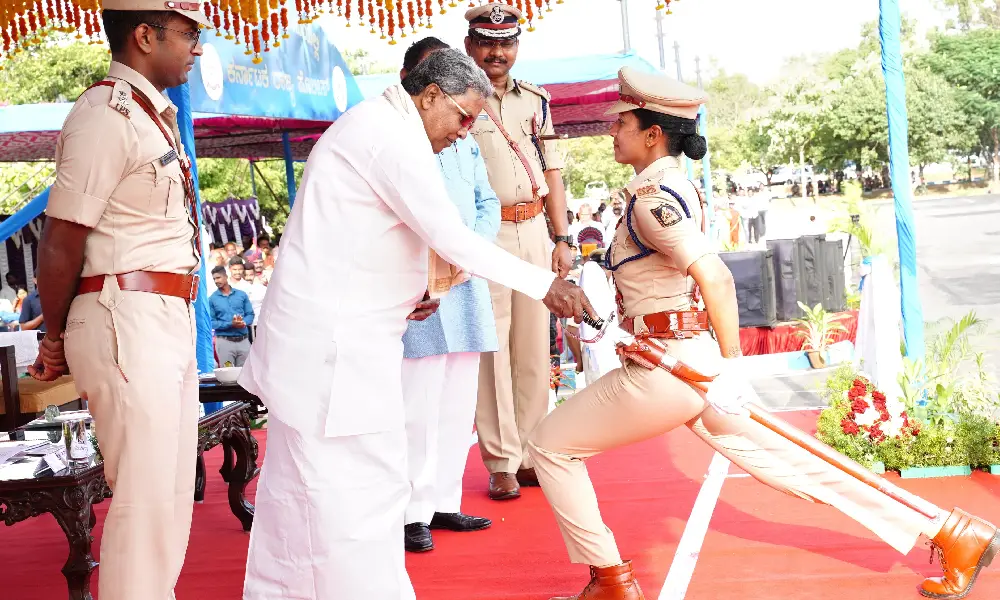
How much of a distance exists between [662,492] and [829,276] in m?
6.42

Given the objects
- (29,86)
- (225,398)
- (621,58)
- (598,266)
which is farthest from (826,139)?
(225,398)

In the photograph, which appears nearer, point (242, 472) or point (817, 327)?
point (242, 472)

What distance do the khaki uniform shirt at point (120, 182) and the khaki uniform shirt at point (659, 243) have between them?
1377 millimetres

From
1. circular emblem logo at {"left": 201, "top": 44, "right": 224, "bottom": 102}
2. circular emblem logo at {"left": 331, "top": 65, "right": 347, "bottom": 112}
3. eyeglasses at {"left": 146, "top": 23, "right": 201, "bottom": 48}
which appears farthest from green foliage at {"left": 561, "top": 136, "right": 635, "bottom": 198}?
eyeglasses at {"left": 146, "top": 23, "right": 201, "bottom": 48}

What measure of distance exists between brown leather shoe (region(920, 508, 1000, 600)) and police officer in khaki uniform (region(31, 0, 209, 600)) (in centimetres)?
237

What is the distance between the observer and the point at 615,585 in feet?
10.8

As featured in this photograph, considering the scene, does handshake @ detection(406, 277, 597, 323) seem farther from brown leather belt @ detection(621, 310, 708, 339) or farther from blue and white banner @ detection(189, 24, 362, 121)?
blue and white banner @ detection(189, 24, 362, 121)

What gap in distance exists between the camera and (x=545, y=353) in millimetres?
5117

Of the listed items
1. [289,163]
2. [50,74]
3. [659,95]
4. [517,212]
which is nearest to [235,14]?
[517,212]

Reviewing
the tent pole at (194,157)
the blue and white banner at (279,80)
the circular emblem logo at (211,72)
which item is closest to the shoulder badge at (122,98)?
the tent pole at (194,157)

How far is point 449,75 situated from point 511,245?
6.94ft

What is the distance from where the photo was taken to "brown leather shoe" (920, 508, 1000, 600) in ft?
10.6

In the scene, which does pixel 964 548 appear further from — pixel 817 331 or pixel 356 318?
pixel 817 331

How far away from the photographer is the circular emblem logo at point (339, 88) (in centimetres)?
1070
